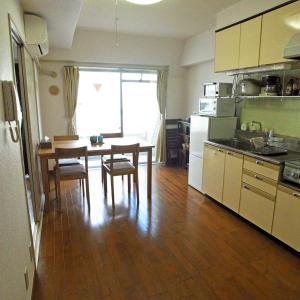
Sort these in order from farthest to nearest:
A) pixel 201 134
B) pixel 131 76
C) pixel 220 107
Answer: pixel 131 76, pixel 201 134, pixel 220 107

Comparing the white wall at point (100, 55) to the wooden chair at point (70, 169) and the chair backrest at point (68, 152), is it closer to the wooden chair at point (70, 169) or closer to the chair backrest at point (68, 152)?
the wooden chair at point (70, 169)

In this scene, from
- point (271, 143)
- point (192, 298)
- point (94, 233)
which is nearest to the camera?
point (192, 298)

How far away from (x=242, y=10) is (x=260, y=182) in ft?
6.89

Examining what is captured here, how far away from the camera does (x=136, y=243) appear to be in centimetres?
257

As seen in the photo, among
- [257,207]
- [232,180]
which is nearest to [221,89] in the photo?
[232,180]

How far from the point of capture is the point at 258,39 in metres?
2.84

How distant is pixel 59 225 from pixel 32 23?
226 centimetres

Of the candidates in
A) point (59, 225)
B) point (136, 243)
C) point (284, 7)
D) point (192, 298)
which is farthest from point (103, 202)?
point (284, 7)

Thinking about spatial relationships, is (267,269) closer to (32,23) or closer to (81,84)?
(32,23)

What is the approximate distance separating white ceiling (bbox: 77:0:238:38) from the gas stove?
2.12 m

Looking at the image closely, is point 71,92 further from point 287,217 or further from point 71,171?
point 287,217

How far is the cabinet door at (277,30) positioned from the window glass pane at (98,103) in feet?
10.2

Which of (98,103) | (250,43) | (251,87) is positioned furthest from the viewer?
(98,103)

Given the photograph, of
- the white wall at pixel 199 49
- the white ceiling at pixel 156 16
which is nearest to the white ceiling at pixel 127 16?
the white ceiling at pixel 156 16
